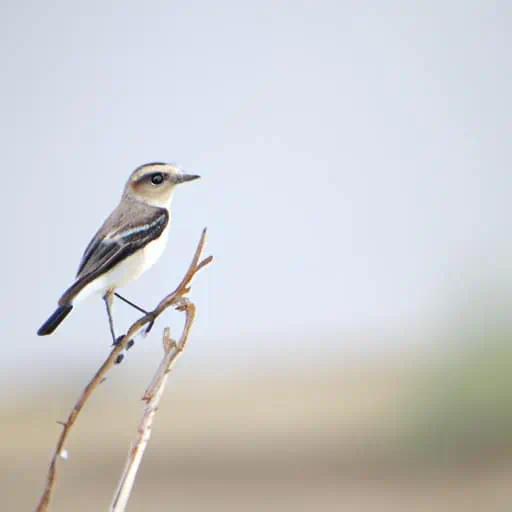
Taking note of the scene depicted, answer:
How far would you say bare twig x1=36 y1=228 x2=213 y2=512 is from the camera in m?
1.51

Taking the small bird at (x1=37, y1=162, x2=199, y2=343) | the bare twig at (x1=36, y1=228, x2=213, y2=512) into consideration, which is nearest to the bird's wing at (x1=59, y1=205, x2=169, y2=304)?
the small bird at (x1=37, y1=162, x2=199, y2=343)

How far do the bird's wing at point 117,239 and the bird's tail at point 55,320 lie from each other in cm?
2

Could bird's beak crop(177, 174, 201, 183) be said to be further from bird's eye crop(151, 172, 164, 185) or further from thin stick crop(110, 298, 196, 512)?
thin stick crop(110, 298, 196, 512)

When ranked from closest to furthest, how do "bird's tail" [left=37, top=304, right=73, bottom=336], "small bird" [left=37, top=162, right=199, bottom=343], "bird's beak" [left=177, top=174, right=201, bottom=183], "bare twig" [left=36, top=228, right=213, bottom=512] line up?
1. "bare twig" [left=36, top=228, right=213, bottom=512]
2. "bird's tail" [left=37, top=304, right=73, bottom=336]
3. "small bird" [left=37, top=162, right=199, bottom=343]
4. "bird's beak" [left=177, top=174, right=201, bottom=183]

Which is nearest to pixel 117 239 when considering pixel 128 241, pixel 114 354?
pixel 128 241

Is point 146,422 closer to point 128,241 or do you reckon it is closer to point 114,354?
point 114,354

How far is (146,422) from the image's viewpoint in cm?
170

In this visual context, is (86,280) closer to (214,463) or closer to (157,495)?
(157,495)

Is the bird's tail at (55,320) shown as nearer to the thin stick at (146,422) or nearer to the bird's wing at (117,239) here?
the bird's wing at (117,239)

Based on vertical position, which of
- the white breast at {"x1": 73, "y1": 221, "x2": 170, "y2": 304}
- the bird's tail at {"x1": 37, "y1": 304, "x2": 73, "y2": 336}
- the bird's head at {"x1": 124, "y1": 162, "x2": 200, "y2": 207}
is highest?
the bird's head at {"x1": 124, "y1": 162, "x2": 200, "y2": 207}

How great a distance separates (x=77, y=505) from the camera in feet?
50.6

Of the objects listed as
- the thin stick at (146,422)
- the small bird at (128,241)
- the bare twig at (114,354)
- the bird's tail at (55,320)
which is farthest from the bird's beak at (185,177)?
the thin stick at (146,422)

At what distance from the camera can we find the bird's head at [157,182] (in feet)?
10.4

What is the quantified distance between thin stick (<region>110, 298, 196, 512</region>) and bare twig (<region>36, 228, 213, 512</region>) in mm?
63
